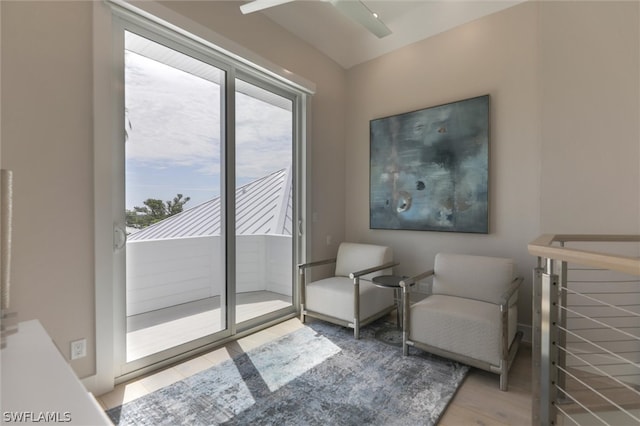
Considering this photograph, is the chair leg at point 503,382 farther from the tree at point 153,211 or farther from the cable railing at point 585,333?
the tree at point 153,211

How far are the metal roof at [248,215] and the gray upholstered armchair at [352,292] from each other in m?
0.63

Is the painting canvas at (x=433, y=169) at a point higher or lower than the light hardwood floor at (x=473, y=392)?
higher

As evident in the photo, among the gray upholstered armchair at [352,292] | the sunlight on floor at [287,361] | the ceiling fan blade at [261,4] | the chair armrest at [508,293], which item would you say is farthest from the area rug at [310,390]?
the ceiling fan blade at [261,4]

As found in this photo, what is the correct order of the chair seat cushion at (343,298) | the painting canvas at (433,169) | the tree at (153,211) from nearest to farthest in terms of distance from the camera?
the tree at (153,211)
the chair seat cushion at (343,298)
the painting canvas at (433,169)

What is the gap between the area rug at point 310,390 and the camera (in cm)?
178

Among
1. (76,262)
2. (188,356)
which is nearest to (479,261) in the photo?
(188,356)

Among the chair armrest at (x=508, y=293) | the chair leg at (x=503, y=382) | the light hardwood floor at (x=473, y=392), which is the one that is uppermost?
the chair armrest at (x=508, y=293)

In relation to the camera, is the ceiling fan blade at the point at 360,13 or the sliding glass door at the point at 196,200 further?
the sliding glass door at the point at 196,200

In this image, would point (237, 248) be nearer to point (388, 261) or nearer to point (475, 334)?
point (388, 261)

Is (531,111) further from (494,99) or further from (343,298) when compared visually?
(343,298)

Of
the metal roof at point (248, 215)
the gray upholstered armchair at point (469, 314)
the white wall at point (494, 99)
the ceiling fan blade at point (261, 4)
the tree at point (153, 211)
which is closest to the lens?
the ceiling fan blade at point (261, 4)

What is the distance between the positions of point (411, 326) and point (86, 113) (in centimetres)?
290

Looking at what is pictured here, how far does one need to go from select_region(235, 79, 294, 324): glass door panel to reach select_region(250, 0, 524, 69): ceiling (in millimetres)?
805

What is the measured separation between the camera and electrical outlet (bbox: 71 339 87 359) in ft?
6.23
